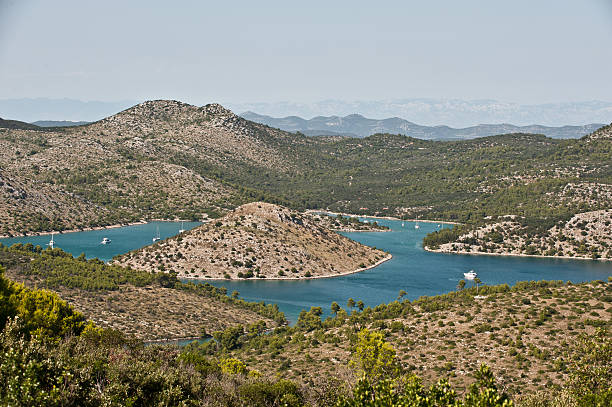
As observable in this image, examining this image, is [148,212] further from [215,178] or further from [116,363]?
[116,363]

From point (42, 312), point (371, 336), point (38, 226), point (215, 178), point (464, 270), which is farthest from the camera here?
point (215, 178)

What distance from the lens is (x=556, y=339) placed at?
45438mm

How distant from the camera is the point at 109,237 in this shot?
13162cm

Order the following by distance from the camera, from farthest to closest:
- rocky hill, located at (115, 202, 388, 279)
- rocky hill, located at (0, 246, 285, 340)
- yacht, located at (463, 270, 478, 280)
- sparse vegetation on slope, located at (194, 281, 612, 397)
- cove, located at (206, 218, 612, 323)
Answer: yacht, located at (463, 270, 478, 280) → rocky hill, located at (115, 202, 388, 279) → cove, located at (206, 218, 612, 323) → rocky hill, located at (0, 246, 285, 340) → sparse vegetation on slope, located at (194, 281, 612, 397)

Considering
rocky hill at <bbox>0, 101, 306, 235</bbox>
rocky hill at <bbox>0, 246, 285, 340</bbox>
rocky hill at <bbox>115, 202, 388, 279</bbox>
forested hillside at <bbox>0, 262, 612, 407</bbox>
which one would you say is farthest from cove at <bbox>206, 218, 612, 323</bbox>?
rocky hill at <bbox>0, 101, 306, 235</bbox>

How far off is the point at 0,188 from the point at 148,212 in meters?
35.6

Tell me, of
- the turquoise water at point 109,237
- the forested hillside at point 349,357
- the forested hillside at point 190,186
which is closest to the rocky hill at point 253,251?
the turquoise water at point 109,237

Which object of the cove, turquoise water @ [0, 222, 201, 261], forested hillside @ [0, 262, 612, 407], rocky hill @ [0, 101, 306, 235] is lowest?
the cove

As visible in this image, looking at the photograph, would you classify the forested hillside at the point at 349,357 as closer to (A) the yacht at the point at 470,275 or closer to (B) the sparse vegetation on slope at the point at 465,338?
(B) the sparse vegetation on slope at the point at 465,338

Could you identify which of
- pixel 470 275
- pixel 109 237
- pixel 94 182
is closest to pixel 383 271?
pixel 470 275

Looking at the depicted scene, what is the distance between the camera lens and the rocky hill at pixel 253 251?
97.4m

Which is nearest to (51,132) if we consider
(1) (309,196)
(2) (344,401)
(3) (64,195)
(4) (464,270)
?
(3) (64,195)

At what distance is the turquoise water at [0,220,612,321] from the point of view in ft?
295

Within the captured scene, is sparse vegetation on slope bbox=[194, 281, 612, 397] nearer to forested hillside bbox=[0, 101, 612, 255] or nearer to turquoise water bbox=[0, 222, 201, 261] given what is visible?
turquoise water bbox=[0, 222, 201, 261]
